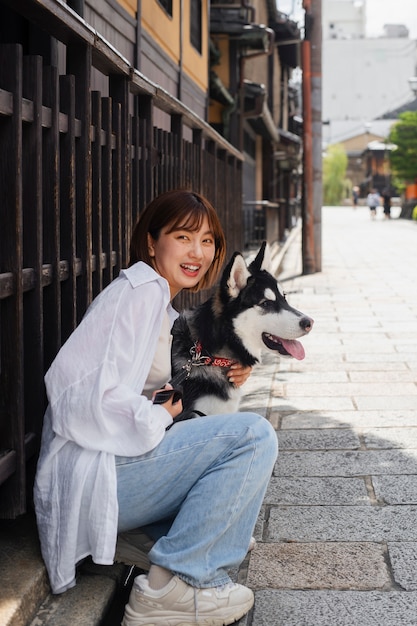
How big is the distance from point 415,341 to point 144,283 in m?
6.94

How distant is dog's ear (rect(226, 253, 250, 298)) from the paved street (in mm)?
1066

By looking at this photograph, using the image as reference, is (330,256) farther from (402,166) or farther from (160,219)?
(402,166)

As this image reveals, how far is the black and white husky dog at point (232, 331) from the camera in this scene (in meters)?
4.51

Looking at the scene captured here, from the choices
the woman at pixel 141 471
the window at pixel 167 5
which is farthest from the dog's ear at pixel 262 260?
the window at pixel 167 5

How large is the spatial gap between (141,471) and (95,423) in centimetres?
27

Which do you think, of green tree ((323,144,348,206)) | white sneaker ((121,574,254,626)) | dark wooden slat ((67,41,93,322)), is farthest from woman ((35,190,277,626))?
green tree ((323,144,348,206))

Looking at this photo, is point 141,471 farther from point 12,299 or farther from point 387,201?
point 387,201

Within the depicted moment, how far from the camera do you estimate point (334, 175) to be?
91.9 m

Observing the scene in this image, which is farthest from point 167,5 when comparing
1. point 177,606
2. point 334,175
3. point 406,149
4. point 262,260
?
point 334,175

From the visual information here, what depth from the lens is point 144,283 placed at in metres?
3.23

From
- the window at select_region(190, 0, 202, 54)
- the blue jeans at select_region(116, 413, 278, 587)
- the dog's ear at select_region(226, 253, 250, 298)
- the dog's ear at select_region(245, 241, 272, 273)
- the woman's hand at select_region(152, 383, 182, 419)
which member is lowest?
the blue jeans at select_region(116, 413, 278, 587)

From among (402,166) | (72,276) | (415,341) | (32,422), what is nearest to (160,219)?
(72,276)

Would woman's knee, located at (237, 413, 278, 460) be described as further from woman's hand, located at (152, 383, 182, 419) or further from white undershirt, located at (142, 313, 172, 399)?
white undershirt, located at (142, 313, 172, 399)

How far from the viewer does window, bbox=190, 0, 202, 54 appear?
49.7 ft
